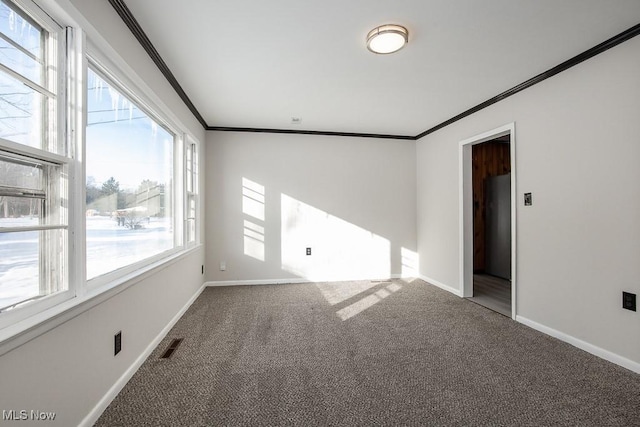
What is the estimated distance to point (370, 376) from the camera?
1.98m

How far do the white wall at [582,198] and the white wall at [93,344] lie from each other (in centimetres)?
356

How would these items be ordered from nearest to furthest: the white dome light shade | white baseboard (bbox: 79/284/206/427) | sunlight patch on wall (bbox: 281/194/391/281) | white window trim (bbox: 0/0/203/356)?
1. white window trim (bbox: 0/0/203/356)
2. white baseboard (bbox: 79/284/206/427)
3. the white dome light shade
4. sunlight patch on wall (bbox: 281/194/391/281)

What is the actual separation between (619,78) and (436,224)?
261cm

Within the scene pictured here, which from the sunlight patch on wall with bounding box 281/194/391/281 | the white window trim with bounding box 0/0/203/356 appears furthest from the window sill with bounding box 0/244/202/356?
the sunlight patch on wall with bounding box 281/194/391/281

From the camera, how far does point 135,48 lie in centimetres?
207

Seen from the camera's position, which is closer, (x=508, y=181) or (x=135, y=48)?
(x=135, y=48)

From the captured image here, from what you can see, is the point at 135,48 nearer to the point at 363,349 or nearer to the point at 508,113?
the point at 363,349

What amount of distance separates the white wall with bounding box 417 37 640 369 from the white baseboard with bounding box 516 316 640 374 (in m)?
0.02

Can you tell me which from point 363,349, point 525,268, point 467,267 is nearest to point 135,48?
point 363,349

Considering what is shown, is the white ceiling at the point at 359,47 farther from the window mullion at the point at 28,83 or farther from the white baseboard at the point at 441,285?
the white baseboard at the point at 441,285

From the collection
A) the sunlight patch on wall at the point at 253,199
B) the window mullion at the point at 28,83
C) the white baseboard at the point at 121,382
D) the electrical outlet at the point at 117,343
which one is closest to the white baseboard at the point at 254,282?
the sunlight patch on wall at the point at 253,199

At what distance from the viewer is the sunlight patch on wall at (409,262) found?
493 centimetres

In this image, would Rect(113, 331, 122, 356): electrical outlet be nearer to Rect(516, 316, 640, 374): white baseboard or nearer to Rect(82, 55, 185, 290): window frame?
Rect(82, 55, 185, 290): window frame

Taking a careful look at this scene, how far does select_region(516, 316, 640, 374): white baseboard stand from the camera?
81.8 inches
